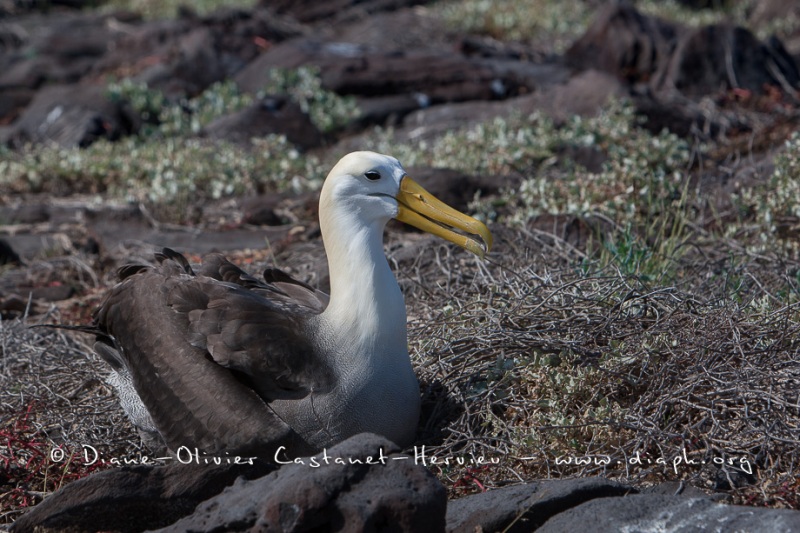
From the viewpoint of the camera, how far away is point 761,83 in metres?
10.8

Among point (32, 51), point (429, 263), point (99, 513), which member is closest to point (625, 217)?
point (429, 263)

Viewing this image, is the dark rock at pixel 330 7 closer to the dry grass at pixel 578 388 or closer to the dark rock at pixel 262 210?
the dark rock at pixel 262 210

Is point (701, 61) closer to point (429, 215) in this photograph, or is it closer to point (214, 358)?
point (429, 215)

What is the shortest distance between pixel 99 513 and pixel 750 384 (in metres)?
2.43

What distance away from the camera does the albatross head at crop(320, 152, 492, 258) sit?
4051mm

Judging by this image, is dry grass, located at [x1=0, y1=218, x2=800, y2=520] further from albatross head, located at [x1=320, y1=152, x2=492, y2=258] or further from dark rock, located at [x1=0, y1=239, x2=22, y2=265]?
dark rock, located at [x1=0, y1=239, x2=22, y2=265]

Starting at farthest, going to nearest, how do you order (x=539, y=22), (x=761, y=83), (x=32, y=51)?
1. (x=32, y=51)
2. (x=539, y=22)
3. (x=761, y=83)

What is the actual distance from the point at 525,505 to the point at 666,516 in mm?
424

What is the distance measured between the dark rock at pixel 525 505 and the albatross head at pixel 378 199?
1102 millimetres

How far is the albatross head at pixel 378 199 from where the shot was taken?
13.3ft

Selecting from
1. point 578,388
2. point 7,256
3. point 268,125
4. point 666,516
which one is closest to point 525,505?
point 666,516

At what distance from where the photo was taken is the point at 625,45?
12.0 m

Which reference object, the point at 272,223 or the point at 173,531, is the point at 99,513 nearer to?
the point at 173,531

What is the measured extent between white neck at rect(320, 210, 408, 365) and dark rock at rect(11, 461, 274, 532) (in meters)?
0.83
